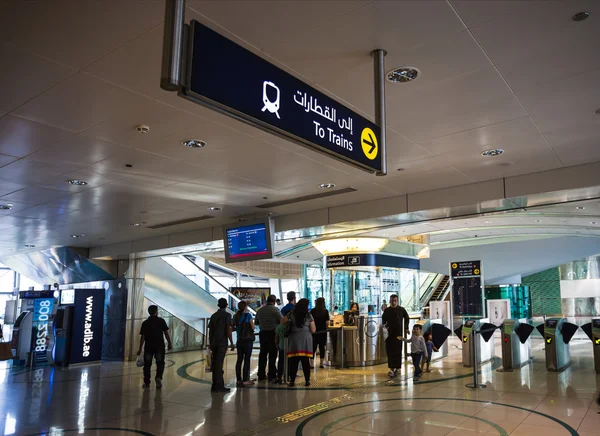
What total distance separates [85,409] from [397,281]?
47.7ft

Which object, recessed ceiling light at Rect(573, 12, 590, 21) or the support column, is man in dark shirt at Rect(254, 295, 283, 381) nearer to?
the support column

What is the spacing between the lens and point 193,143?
18.3ft

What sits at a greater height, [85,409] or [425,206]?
[425,206]

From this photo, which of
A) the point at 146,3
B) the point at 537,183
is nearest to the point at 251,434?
the point at 146,3

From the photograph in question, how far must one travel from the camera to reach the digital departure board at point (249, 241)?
9.31 metres

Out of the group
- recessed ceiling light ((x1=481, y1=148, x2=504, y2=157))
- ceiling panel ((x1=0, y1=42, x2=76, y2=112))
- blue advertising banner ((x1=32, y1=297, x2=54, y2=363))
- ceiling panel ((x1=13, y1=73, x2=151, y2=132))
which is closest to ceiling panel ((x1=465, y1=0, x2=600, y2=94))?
recessed ceiling light ((x1=481, y1=148, x2=504, y2=157))

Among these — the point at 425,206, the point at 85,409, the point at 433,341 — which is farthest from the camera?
the point at 433,341

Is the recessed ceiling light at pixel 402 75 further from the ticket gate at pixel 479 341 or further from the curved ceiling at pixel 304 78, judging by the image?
the ticket gate at pixel 479 341

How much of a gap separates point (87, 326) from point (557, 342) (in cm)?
1049

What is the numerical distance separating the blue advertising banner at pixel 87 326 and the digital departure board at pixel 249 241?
4775mm

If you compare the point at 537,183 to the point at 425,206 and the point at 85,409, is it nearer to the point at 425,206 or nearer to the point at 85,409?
the point at 425,206

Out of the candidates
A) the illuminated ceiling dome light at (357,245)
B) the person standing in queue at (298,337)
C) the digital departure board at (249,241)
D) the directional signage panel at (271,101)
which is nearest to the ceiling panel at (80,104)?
the directional signage panel at (271,101)

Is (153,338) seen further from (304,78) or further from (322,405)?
(304,78)

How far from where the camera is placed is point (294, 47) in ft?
11.8
